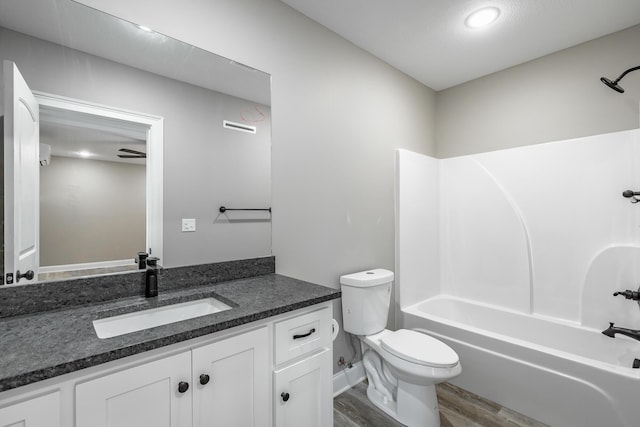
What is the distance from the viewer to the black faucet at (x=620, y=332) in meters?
1.86

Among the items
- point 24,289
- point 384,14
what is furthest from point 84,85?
point 384,14

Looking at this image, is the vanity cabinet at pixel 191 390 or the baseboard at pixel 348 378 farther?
the baseboard at pixel 348 378

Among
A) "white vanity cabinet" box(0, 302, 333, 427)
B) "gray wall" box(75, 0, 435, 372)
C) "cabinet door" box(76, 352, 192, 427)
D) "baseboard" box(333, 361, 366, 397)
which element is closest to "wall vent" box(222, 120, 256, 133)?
"gray wall" box(75, 0, 435, 372)

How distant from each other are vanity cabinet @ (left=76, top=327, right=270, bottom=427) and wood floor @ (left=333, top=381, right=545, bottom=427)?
3.30ft

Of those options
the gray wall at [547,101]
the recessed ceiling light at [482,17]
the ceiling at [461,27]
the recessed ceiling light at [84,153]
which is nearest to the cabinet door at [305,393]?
the recessed ceiling light at [84,153]

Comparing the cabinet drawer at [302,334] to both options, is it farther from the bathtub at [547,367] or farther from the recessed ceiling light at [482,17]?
the recessed ceiling light at [482,17]

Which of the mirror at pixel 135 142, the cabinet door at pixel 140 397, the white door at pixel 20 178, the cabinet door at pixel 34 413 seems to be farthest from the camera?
the mirror at pixel 135 142

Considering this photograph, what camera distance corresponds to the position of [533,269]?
8.09 feet

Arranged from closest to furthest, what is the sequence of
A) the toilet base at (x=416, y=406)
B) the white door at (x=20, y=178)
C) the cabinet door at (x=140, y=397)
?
the cabinet door at (x=140, y=397)
the white door at (x=20, y=178)
the toilet base at (x=416, y=406)

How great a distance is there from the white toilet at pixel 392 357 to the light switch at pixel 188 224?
3.56 ft

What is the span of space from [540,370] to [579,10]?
7.63 ft

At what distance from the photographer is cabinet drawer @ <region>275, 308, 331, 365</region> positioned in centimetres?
120

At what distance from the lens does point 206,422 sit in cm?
100

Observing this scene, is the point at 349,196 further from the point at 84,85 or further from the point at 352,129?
the point at 84,85
